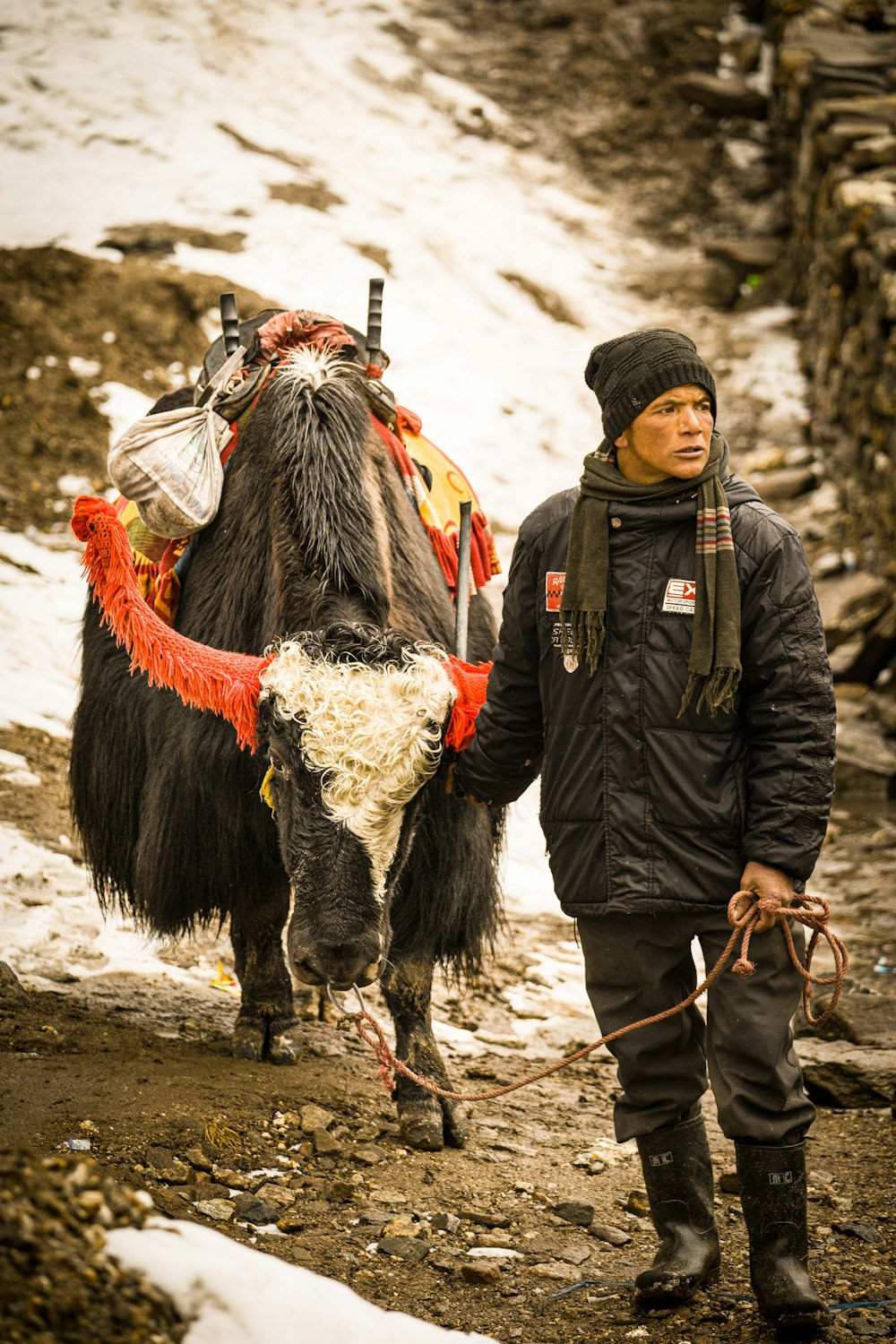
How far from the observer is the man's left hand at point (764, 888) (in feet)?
7.48

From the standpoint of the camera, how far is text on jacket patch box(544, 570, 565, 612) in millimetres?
2512

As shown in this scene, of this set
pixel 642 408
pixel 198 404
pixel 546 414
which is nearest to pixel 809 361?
pixel 546 414

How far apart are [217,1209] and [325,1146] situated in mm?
404

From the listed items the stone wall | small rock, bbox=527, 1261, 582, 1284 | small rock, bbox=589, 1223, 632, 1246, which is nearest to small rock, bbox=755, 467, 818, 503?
the stone wall

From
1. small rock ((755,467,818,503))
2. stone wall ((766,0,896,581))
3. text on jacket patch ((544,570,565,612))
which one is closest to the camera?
text on jacket patch ((544,570,565,612))

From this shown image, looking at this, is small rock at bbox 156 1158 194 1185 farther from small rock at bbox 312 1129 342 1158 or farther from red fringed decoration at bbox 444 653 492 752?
red fringed decoration at bbox 444 653 492 752

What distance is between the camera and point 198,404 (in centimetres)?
359

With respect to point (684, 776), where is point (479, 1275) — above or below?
below

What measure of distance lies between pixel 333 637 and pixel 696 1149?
46.5 inches

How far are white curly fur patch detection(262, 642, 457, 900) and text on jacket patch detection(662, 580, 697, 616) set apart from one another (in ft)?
1.70

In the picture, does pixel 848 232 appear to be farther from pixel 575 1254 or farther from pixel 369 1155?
pixel 575 1254

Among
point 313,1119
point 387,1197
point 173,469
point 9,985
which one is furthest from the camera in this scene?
point 9,985

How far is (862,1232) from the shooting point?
2.75 metres

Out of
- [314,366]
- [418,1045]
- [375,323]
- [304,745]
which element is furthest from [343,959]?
[375,323]
